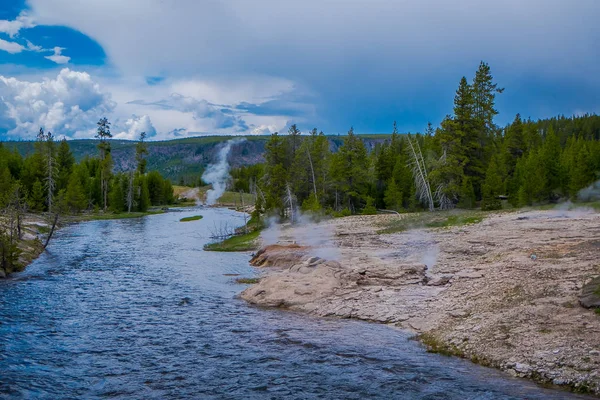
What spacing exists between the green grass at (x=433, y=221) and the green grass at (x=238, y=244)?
36.8 feet

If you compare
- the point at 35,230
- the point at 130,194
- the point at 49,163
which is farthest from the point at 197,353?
the point at 130,194

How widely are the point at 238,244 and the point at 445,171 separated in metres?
26.6

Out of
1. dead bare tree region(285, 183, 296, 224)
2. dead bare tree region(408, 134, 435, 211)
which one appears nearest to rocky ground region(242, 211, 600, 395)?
dead bare tree region(285, 183, 296, 224)

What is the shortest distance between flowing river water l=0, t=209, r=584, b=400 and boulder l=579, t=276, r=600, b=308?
4086 millimetres

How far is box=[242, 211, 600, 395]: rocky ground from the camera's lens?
12.7 metres

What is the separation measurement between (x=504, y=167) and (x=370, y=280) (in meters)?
48.2

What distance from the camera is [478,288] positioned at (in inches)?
726

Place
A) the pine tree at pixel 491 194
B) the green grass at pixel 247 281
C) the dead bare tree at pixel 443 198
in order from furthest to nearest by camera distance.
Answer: the dead bare tree at pixel 443 198, the pine tree at pixel 491 194, the green grass at pixel 247 281

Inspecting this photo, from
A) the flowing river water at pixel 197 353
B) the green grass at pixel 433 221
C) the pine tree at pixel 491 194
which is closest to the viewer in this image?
the flowing river water at pixel 197 353

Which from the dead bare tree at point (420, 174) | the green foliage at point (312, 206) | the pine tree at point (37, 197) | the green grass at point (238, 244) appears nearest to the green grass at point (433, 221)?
the dead bare tree at point (420, 174)

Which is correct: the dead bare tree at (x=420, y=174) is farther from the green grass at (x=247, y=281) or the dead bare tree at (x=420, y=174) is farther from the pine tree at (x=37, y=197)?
the pine tree at (x=37, y=197)

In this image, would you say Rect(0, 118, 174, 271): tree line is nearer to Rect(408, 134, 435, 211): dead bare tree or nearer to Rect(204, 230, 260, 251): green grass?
Rect(204, 230, 260, 251): green grass

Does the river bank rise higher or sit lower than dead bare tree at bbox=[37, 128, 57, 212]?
lower

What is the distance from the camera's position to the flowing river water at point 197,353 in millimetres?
11469
